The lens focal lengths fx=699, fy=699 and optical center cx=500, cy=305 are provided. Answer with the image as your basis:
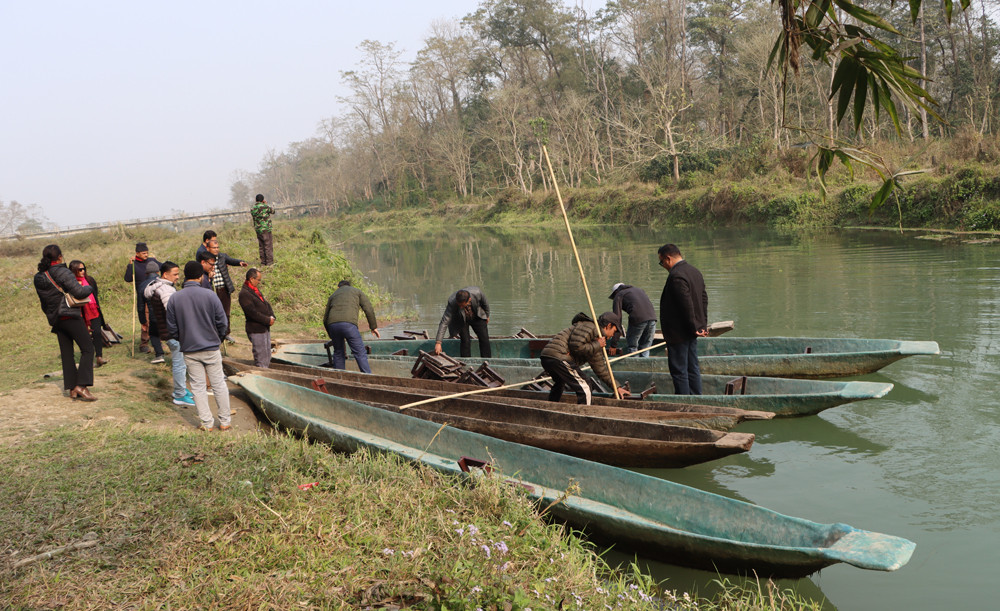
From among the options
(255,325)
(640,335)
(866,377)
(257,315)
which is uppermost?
(257,315)

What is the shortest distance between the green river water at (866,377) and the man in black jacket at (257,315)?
515 centimetres

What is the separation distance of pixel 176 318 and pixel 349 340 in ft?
8.50

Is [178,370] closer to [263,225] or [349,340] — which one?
[349,340]

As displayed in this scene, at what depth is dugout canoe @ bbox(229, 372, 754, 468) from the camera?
541 centimetres

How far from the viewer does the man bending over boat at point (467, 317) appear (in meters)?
9.40

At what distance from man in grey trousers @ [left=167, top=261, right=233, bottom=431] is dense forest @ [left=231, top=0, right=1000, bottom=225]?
19892mm

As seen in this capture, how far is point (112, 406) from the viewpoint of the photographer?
7.86 meters

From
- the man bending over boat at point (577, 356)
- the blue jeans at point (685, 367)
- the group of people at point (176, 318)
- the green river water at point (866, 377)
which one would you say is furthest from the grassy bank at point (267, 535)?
the blue jeans at point (685, 367)

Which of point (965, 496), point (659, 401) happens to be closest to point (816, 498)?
point (965, 496)

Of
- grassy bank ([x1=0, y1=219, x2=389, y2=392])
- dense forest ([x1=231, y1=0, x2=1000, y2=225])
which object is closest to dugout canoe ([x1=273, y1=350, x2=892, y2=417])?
grassy bank ([x1=0, y1=219, x2=389, y2=392])

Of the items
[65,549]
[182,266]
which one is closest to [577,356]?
[65,549]

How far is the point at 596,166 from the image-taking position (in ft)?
145

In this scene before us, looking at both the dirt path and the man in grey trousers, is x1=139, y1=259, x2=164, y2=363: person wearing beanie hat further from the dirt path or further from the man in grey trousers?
the man in grey trousers

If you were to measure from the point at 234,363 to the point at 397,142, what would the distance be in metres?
61.5
